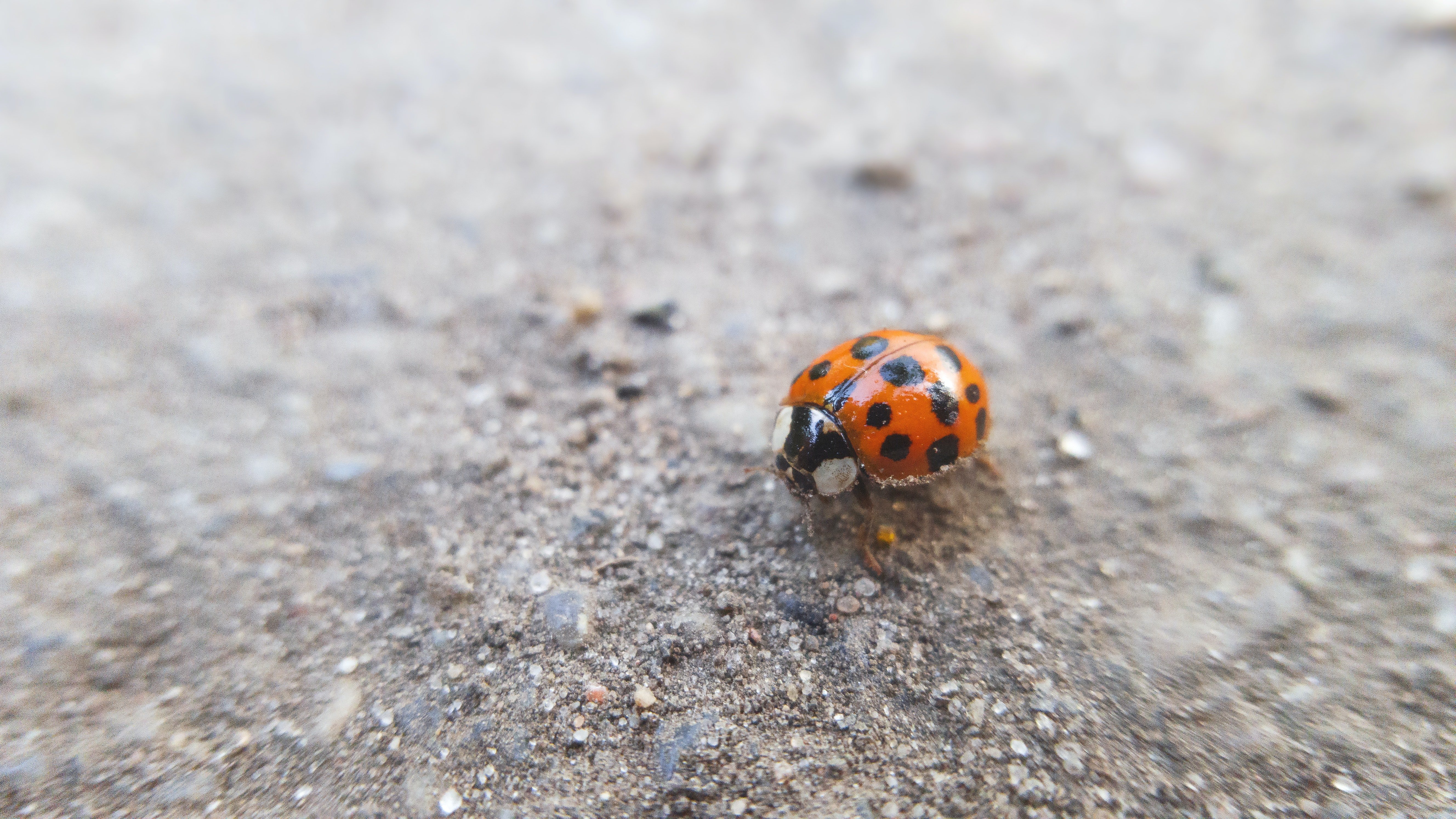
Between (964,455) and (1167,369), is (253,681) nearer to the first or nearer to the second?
(964,455)

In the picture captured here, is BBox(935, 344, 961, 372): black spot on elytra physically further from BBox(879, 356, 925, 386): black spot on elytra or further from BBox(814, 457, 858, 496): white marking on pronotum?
BBox(814, 457, 858, 496): white marking on pronotum

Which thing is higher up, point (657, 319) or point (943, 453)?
point (657, 319)

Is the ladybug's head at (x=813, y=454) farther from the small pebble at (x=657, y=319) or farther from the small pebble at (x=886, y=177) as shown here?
the small pebble at (x=886, y=177)

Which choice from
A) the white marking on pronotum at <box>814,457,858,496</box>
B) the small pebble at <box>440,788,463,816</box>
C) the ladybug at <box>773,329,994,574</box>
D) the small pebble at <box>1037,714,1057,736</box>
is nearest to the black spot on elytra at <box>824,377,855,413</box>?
the ladybug at <box>773,329,994,574</box>

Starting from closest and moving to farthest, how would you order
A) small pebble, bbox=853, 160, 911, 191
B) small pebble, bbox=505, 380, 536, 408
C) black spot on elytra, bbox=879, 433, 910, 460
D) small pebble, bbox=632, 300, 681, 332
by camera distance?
black spot on elytra, bbox=879, 433, 910, 460
small pebble, bbox=505, 380, 536, 408
small pebble, bbox=632, 300, 681, 332
small pebble, bbox=853, 160, 911, 191

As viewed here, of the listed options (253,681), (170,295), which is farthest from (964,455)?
(170,295)

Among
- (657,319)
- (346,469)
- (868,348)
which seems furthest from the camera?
(657,319)

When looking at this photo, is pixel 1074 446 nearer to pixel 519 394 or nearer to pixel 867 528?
pixel 867 528

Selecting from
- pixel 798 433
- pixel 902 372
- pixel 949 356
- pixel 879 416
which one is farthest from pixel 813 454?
pixel 949 356
